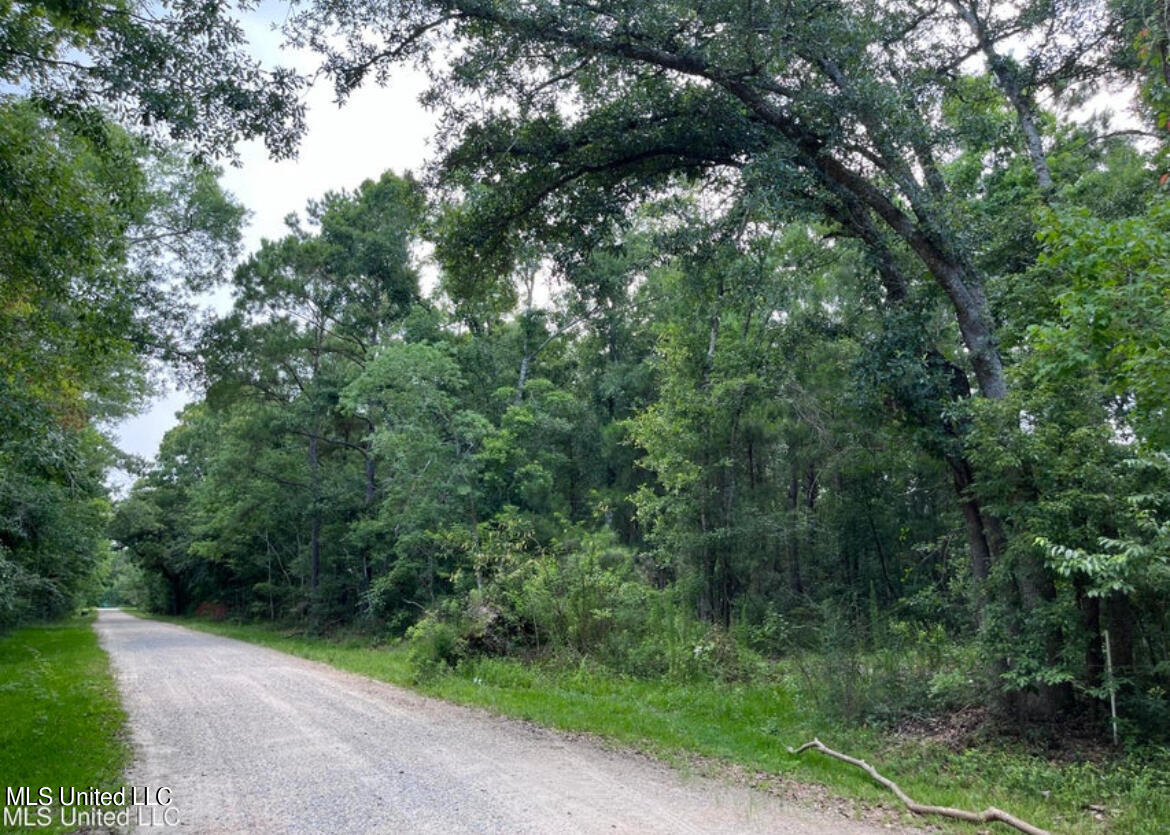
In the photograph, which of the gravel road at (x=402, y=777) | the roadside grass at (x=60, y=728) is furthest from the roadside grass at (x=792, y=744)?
the roadside grass at (x=60, y=728)

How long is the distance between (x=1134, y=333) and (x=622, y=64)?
6624 millimetres

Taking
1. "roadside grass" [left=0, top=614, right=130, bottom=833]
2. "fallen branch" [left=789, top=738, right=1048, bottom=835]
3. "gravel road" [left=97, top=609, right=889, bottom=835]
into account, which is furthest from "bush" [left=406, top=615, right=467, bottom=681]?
"fallen branch" [left=789, top=738, right=1048, bottom=835]

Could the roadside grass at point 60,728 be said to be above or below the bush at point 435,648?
below

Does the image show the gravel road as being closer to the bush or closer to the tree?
the bush

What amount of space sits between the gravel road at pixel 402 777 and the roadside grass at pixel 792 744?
0.70 meters

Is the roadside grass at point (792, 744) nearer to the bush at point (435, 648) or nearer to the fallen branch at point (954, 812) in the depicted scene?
the fallen branch at point (954, 812)

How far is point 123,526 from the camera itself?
122 ft

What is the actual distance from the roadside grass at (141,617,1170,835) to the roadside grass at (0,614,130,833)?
424 centimetres

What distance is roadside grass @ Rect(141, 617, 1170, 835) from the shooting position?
17.3 ft

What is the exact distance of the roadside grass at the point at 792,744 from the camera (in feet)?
17.3

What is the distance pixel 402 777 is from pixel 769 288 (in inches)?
291

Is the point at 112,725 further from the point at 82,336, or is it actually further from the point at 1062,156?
the point at 1062,156

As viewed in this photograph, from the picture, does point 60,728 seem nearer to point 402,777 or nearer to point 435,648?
point 402,777

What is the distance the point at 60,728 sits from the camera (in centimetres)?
753
